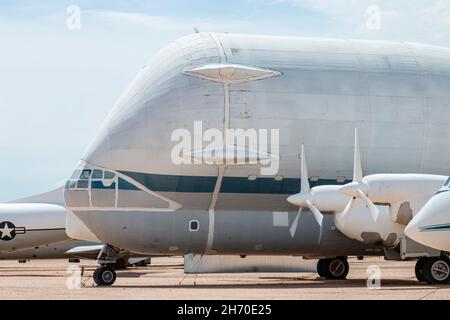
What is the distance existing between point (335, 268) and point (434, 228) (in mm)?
12805

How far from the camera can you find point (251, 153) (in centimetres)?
3144

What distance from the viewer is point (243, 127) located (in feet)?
103

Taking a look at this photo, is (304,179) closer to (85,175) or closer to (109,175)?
(109,175)

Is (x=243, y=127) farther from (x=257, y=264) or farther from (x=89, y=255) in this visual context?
(x=89, y=255)

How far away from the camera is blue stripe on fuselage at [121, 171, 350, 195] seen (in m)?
31.2

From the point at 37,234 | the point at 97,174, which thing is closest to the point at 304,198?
the point at 97,174

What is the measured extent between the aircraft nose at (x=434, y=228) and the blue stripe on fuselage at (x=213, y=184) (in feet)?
27.1

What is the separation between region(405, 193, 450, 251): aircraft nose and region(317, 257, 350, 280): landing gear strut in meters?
12.3

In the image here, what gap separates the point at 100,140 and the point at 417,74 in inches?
482

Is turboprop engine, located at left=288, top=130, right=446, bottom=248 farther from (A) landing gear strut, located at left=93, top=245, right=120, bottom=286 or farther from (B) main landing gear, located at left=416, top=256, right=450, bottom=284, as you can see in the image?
(A) landing gear strut, located at left=93, top=245, right=120, bottom=286

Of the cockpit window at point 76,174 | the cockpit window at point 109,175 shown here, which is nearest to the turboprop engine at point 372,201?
the cockpit window at point 109,175

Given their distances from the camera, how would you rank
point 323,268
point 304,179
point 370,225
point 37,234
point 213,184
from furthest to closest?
1. point 37,234
2. point 323,268
3. point 213,184
4. point 304,179
5. point 370,225

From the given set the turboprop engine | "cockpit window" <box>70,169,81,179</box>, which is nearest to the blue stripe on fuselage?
the turboprop engine
